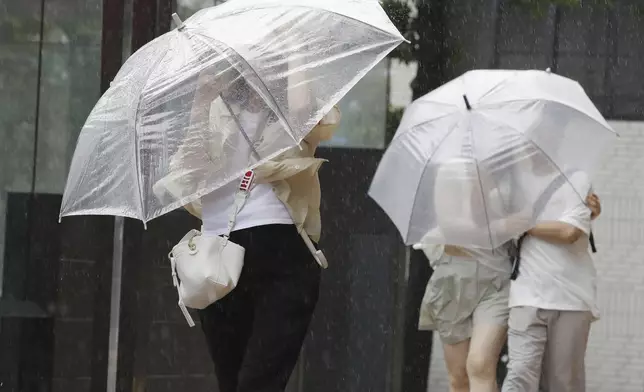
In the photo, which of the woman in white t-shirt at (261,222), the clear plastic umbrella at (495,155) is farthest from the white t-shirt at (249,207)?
the clear plastic umbrella at (495,155)

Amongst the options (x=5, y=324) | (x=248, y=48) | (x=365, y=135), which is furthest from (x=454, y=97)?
(x=5, y=324)

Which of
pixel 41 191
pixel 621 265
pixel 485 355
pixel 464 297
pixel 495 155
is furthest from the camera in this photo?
pixel 41 191

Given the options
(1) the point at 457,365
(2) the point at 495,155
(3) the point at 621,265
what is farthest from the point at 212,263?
(3) the point at 621,265

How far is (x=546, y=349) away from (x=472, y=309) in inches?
17.9

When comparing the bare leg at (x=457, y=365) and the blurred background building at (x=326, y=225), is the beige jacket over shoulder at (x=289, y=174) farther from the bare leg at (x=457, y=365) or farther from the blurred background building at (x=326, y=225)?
the blurred background building at (x=326, y=225)

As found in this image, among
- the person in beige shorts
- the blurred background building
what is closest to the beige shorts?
the person in beige shorts

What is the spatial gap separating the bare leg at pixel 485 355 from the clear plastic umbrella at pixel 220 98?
80.5 inches

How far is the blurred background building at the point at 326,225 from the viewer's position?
6.84 m

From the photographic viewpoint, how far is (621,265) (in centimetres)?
680

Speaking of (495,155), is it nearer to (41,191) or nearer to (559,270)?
(559,270)

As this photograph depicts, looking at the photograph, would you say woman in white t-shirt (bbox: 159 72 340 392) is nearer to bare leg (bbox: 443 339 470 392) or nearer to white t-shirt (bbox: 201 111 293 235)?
white t-shirt (bbox: 201 111 293 235)

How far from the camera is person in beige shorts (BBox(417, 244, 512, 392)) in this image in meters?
6.23

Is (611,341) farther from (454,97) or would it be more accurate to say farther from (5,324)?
(5,324)

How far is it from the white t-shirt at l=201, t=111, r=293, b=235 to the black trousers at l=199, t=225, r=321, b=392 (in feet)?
0.10
